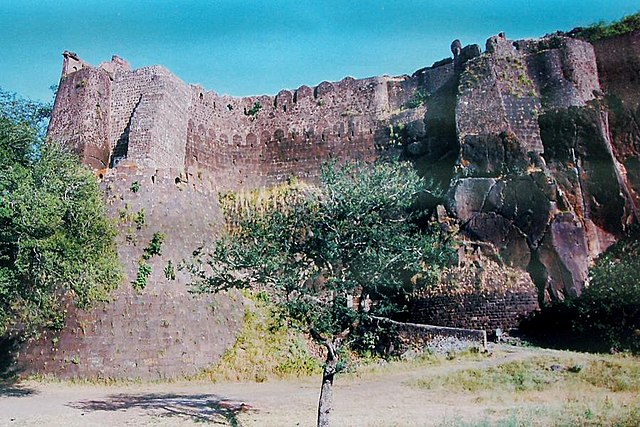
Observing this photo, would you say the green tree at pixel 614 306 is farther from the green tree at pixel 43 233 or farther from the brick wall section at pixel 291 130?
the green tree at pixel 43 233

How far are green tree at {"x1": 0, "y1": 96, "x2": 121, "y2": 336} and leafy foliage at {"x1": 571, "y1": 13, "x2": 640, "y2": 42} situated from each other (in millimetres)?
25578

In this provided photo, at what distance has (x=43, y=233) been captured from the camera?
17.6 meters

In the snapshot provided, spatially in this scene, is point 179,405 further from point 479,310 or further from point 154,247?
point 479,310

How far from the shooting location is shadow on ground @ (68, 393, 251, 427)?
15078 mm

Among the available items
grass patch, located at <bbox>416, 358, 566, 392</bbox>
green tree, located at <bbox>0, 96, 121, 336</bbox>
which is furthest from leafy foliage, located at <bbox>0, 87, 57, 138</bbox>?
grass patch, located at <bbox>416, 358, 566, 392</bbox>

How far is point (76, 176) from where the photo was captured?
66.3 feet

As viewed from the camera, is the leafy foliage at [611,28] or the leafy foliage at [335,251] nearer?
the leafy foliage at [335,251]

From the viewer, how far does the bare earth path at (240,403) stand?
1430 cm

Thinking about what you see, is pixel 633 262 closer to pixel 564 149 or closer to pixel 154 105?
pixel 564 149

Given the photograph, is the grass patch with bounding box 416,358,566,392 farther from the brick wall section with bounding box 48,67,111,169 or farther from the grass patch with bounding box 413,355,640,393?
the brick wall section with bounding box 48,67,111,169

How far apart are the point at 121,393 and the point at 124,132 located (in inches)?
654

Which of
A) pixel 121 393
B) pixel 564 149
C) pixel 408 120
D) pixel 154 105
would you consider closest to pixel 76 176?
pixel 121 393

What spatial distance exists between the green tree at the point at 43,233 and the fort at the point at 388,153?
3.12 metres

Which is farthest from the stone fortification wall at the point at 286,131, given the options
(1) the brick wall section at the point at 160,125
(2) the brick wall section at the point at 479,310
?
(2) the brick wall section at the point at 479,310
